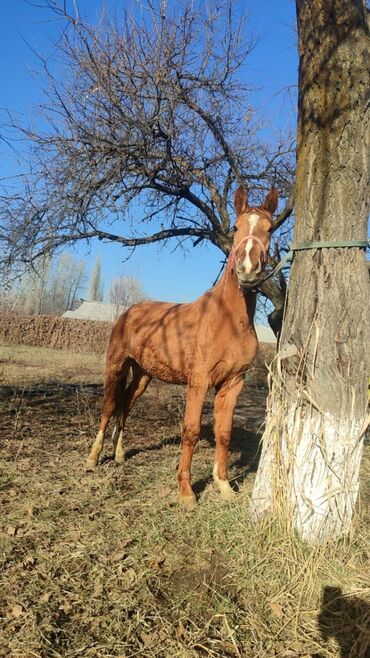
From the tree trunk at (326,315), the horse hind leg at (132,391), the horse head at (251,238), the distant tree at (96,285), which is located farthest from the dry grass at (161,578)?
the distant tree at (96,285)

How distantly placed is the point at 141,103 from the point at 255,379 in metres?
11.9

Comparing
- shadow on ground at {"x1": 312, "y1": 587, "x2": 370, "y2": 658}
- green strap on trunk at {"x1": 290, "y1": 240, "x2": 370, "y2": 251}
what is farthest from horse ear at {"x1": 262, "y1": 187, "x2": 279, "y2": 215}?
shadow on ground at {"x1": 312, "y1": 587, "x2": 370, "y2": 658}

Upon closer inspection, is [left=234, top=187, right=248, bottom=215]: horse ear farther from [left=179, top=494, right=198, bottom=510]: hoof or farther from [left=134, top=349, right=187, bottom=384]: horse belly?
[left=179, top=494, right=198, bottom=510]: hoof

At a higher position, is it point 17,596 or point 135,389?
point 135,389

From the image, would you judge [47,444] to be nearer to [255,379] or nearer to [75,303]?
[255,379]

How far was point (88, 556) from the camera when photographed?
299 centimetres

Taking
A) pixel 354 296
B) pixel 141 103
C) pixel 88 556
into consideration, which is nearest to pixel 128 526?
pixel 88 556

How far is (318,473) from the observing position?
2.85 m

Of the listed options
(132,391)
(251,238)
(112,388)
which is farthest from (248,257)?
(132,391)

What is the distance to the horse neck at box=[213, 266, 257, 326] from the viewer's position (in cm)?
405

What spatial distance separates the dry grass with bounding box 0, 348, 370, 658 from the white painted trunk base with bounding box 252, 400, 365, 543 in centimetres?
13

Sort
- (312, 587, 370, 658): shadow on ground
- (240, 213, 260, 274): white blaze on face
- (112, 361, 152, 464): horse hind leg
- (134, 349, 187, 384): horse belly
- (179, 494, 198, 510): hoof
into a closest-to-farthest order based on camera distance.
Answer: (312, 587, 370, 658): shadow on ground
(240, 213, 260, 274): white blaze on face
(179, 494, 198, 510): hoof
(134, 349, 187, 384): horse belly
(112, 361, 152, 464): horse hind leg

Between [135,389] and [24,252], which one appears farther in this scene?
[24,252]

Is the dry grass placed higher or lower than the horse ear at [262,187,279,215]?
lower
